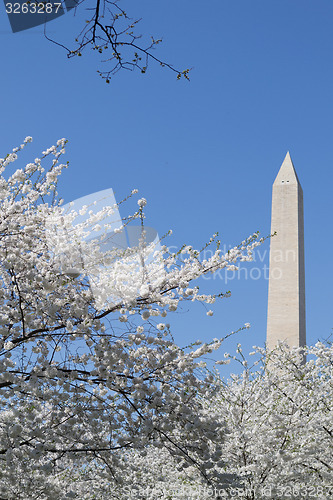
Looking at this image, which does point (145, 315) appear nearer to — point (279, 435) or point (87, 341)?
point (87, 341)

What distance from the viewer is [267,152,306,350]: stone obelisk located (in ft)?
64.4

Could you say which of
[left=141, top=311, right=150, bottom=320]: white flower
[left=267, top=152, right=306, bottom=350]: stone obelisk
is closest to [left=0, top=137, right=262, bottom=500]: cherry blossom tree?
[left=141, top=311, right=150, bottom=320]: white flower

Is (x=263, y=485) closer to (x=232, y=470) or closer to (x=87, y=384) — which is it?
(x=232, y=470)

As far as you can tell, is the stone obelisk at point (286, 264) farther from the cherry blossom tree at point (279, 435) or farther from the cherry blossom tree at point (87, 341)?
the cherry blossom tree at point (87, 341)

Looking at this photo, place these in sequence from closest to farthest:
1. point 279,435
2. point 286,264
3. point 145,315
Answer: point 145,315
point 279,435
point 286,264

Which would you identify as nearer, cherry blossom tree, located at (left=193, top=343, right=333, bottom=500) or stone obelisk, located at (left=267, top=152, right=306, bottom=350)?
cherry blossom tree, located at (left=193, top=343, right=333, bottom=500)

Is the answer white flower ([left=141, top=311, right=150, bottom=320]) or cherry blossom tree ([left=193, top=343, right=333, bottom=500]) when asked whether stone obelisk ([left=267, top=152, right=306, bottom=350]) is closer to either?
cherry blossom tree ([left=193, top=343, right=333, bottom=500])

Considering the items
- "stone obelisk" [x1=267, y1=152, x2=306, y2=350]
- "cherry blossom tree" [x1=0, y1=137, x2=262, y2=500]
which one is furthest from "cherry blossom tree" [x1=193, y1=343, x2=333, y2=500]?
"stone obelisk" [x1=267, y1=152, x2=306, y2=350]

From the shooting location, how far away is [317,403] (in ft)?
24.5

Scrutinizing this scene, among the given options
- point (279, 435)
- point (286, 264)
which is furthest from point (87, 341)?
point (286, 264)

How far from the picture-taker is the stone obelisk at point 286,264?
19.6 m

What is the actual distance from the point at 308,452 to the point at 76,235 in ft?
13.2

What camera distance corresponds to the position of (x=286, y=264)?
19844 mm

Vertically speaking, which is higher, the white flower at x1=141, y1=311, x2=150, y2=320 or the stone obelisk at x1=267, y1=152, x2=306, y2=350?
the stone obelisk at x1=267, y1=152, x2=306, y2=350
